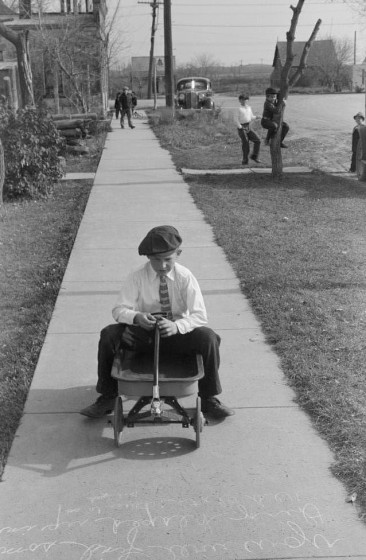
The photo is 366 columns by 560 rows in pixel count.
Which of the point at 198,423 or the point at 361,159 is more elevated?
the point at 361,159

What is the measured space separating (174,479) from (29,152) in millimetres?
9636

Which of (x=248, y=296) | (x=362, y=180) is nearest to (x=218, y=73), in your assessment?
(x=362, y=180)

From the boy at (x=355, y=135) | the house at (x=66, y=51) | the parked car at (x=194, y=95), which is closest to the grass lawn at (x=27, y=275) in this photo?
the boy at (x=355, y=135)

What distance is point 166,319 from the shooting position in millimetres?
4281

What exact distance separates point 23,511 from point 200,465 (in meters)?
0.95

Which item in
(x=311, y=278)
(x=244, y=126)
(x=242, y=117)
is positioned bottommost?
(x=311, y=278)

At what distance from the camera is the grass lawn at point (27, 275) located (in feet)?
16.7

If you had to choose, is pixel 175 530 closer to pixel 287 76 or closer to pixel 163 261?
pixel 163 261

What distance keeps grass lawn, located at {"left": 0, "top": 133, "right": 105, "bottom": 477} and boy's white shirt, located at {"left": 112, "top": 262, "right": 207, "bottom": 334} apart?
100cm

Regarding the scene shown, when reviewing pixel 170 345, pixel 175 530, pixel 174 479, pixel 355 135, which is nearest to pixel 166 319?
pixel 170 345

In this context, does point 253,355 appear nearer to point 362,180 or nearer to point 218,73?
point 362,180

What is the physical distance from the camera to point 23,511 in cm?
364

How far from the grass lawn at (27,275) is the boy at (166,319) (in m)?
0.74

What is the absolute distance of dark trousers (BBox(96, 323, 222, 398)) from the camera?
14.4ft
